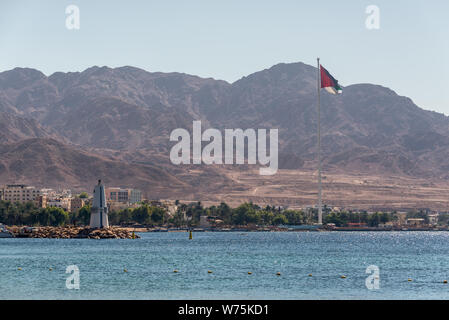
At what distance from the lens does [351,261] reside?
122562mm

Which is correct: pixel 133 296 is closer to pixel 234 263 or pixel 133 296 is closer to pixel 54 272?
pixel 54 272

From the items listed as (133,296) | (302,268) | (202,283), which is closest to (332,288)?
(202,283)

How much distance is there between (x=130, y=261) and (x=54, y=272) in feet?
79.3

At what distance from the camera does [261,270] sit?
335 feet

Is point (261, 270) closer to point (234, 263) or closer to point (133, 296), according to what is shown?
point (234, 263)

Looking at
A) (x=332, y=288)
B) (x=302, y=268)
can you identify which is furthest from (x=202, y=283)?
(x=302, y=268)

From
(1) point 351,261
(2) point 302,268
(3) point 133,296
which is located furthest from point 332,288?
(1) point 351,261

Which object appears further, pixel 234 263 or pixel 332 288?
pixel 234 263
